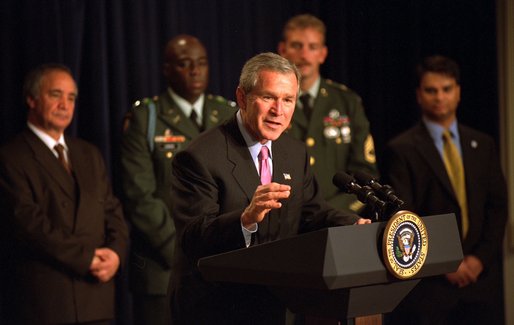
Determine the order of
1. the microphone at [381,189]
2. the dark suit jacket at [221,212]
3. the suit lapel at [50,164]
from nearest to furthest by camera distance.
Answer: the microphone at [381,189] → the dark suit jacket at [221,212] → the suit lapel at [50,164]

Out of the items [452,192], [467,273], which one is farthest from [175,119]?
[467,273]

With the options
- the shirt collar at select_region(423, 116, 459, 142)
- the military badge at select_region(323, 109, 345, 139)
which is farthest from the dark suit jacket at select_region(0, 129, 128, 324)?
the shirt collar at select_region(423, 116, 459, 142)

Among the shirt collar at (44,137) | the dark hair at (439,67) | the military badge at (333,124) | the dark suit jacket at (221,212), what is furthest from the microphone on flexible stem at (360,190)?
the dark hair at (439,67)

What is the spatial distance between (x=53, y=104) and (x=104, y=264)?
82 centimetres

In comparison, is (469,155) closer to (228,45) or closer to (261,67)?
(228,45)

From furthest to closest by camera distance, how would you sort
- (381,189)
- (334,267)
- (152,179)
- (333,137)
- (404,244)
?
1. (333,137)
2. (152,179)
3. (381,189)
4. (404,244)
5. (334,267)

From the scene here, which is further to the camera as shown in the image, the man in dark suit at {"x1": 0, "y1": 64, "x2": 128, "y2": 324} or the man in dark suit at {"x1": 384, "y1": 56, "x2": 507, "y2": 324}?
the man in dark suit at {"x1": 384, "y1": 56, "x2": 507, "y2": 324}

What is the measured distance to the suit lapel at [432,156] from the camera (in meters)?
4.64

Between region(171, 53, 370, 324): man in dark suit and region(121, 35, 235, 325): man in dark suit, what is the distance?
4.92 ft

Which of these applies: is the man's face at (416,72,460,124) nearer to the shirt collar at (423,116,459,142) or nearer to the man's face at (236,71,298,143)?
the shirt collar at (423,116,459,142)

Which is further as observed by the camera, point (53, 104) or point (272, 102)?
point (53, 104)

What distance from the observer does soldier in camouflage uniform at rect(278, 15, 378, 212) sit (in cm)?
478

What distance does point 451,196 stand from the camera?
464cm

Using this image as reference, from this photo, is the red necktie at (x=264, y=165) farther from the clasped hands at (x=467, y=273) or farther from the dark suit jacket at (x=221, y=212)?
the clasped hands at (x=467, y=273)
